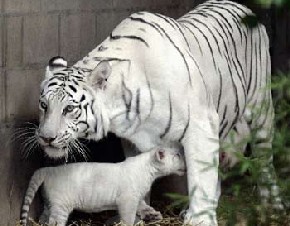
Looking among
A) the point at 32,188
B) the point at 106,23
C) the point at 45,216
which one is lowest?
the point at 45,216

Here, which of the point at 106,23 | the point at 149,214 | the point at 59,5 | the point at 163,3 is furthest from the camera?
the point at 163,3

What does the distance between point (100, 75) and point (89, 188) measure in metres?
0.58

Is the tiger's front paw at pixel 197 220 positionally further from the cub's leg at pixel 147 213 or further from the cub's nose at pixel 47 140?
the cub's nose at pixel 47 140

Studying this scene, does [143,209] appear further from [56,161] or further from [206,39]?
[206,39]

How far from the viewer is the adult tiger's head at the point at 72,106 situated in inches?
195

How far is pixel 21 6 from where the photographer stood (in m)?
5.27

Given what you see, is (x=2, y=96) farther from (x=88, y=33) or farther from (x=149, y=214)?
(x=149, y=214)

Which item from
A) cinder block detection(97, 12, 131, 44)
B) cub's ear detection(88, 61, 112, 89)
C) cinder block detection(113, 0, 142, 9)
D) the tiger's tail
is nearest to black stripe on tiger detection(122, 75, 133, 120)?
cub's ear detection(88, 61, 112, 89)

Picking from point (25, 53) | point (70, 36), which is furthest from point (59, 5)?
point (25, 53)

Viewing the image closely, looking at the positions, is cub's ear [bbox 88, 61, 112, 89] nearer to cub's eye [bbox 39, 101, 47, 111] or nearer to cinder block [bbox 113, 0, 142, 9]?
cub's eye [bbox 39, 101, 47, 111]

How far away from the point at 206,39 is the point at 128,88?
2.35 ft

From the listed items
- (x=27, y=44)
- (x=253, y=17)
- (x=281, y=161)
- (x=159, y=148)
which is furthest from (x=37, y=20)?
(x=253, y=17)

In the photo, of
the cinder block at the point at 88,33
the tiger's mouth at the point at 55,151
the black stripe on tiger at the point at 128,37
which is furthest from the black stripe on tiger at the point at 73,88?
the cinder block at the point at 88,33

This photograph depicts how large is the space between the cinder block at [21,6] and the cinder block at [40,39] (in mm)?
46
